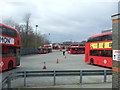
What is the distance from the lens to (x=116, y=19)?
5.87 meters

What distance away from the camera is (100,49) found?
1722 cm

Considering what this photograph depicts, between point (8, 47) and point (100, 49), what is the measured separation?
10.0 meters

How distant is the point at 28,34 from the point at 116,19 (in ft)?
146

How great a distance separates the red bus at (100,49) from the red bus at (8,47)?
9157 millimetres

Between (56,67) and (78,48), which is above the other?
(78,48)

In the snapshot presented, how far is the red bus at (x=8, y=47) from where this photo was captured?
40.9 ft

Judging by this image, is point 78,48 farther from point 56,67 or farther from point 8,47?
point 8,47

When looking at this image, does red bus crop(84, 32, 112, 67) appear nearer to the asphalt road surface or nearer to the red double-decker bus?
the asphalt road surface

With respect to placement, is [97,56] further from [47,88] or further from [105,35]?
[47,88]

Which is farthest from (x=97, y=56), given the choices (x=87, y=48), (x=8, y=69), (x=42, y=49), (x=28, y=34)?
(x=42, y=49)

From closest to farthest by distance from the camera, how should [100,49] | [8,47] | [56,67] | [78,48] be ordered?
1. [8,47]
2. [56,67]
3. [100,49]
4. [78,48]

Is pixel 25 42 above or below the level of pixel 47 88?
above

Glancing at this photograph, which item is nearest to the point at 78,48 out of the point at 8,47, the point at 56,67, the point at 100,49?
the point at 100,49

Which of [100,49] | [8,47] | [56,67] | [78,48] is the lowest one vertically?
[56,67]
